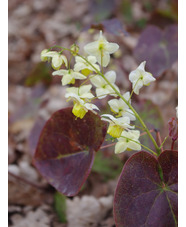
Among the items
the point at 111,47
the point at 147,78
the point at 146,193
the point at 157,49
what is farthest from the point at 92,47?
the point at 157,49

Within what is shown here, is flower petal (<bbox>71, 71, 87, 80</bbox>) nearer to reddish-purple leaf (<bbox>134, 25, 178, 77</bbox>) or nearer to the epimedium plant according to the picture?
the epimedium plant

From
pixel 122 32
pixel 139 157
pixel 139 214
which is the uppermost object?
pixel 122 32

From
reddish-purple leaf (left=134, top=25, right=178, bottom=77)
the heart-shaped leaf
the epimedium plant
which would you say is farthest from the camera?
reddish-purple leaf (left=134, top=25, right=178, bottom=77)

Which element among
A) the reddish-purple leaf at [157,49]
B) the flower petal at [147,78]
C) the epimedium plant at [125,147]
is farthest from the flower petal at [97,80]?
the reddish-purple leaf at [157,49]

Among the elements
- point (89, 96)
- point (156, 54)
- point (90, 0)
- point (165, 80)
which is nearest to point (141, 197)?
point (89, 96)

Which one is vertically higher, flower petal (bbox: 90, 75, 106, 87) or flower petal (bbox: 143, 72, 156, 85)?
flower petal (bbox: 143, 72, 156, 85)

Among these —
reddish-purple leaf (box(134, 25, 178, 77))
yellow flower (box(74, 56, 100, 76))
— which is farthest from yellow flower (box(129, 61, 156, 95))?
reddish-purple leaf (box(134, 25, 178, 77))
